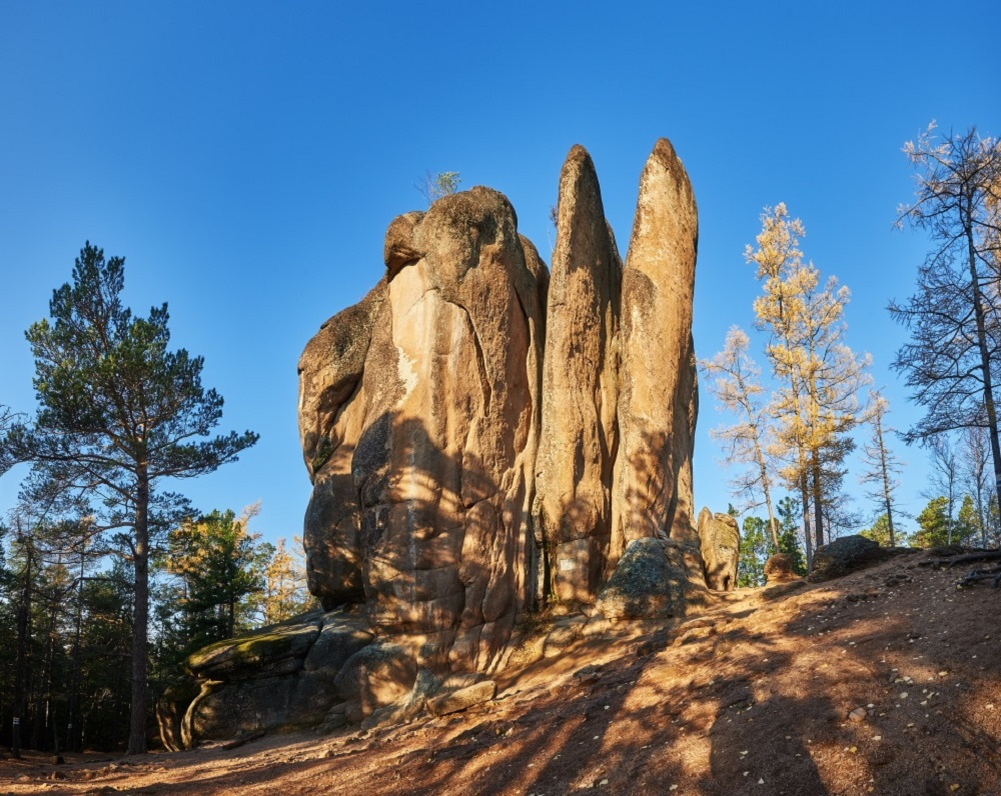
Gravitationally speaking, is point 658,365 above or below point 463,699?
above

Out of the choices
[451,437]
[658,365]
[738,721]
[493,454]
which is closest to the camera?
[738,721]

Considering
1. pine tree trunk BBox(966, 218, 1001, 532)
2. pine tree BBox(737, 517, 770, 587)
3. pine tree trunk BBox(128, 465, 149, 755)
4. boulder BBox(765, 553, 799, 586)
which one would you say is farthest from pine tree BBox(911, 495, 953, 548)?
pine tree trunk BBox(128, 465, 149, 755)

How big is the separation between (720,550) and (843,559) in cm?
422

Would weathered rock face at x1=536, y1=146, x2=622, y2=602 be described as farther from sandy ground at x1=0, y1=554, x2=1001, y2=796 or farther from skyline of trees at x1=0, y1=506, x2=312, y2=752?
skyline of trees at x1=0, y1=506, x2=312, y2=752

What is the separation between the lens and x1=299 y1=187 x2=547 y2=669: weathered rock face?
17953 millimetres

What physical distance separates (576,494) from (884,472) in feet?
65.8

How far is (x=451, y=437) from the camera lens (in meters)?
18.7

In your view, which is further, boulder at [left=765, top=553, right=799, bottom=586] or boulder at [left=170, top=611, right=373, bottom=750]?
boulder at [left=170, top=611, right=373, bottom=750]

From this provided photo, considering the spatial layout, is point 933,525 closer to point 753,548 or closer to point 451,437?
point 753,548

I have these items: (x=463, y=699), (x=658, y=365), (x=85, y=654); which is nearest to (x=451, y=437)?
(x=658, y=365)

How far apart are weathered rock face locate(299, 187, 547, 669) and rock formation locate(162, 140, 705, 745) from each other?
4 centimetres

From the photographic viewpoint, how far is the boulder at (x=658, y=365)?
1886 cm

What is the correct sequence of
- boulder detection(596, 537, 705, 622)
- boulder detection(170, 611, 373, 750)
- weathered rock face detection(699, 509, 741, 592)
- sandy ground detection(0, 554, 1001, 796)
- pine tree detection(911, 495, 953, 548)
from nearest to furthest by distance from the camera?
sandy ground detection(0, 554, 1001, 796) < boulder detection(596, 537, 705, 622) < weathered rock face detection(699, 509, 741, 592) < boulder detection(170, 611, 373, 750) < pine tree detection(911, 495, 953, 548)

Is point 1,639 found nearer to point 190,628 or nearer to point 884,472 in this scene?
point 190,628
